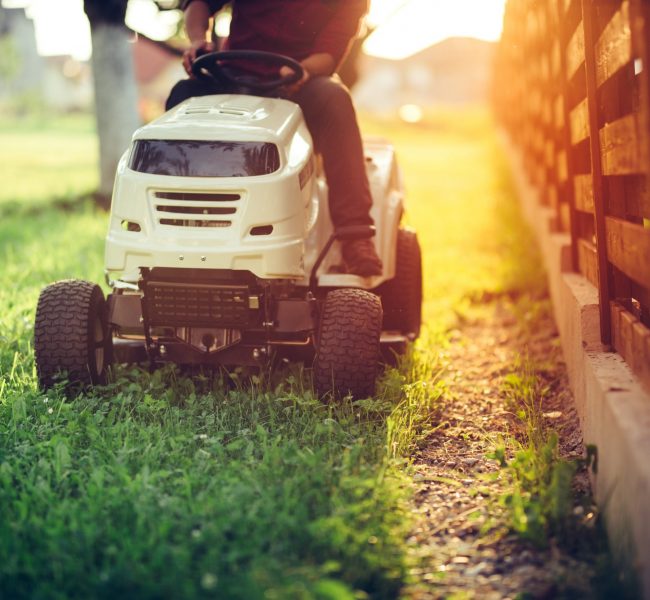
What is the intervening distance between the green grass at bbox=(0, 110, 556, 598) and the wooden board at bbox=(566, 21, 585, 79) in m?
1.43

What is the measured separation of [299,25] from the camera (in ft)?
13.6

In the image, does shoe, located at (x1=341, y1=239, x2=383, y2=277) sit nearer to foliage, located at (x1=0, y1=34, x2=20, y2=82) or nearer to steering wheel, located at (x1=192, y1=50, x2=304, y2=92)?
steering wheel, located at (x1=192, y1=50, x2=304, y2=92)

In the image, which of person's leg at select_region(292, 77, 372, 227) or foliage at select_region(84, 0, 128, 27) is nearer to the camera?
person's leg at select_region(292, 77, 372, 227)

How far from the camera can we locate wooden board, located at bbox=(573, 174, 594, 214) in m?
4.07

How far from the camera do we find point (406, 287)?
4480mm

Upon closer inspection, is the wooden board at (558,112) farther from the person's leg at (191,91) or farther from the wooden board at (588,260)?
the person's leg at (191,91)

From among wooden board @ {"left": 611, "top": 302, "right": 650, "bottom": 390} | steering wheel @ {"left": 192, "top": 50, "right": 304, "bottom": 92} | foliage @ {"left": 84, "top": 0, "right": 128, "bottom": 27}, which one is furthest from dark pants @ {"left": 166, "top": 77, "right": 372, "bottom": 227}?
foliage @ {"left": 84, "top": 0, "right": 128, "bottom": 27}

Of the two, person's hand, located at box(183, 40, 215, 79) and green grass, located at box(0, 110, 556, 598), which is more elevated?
person's hand, located at box(183, 40, 215, 79)

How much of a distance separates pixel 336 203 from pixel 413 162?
1509 centimetres

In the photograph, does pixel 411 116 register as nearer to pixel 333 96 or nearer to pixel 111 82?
pixel 111 82

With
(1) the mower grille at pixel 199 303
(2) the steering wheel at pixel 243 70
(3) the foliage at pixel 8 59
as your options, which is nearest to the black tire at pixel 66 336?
(1) the mower grille at pixel 199 303

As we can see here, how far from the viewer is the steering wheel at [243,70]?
382cm

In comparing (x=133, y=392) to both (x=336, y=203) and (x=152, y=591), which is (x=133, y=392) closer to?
(x=336, y=203)

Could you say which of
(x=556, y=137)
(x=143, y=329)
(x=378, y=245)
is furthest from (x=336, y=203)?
(x=556, y=137)
